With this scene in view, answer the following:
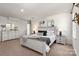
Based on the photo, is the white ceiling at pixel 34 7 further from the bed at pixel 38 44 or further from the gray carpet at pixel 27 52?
the gray carpet at pixel 27 52

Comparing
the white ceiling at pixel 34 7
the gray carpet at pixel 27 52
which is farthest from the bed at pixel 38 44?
the white ceiling at pixel 34 7

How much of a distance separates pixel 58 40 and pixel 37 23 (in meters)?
2.19

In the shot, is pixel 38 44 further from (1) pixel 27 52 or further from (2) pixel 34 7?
(2) pixel 34 7

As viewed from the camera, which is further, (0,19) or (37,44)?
(0,19)

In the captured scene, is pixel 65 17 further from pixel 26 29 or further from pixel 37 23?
pixel 26 29

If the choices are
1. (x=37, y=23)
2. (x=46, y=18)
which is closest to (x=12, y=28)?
(x=37, y=23)

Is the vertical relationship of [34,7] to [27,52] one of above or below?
above

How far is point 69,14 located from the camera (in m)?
6.37

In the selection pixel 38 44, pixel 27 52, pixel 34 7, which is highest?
pixel 34 7

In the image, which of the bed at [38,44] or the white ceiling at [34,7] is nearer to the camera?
the bed at [38,44]

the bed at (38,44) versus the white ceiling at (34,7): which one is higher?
the white ceiling at (34,7)

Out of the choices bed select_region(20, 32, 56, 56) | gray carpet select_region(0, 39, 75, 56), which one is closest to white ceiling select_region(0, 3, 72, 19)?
bed select_region(20, 32, 56, 56)

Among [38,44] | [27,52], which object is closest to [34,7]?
[38,44]

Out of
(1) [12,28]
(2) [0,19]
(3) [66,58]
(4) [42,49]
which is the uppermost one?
(2) [0,19]
